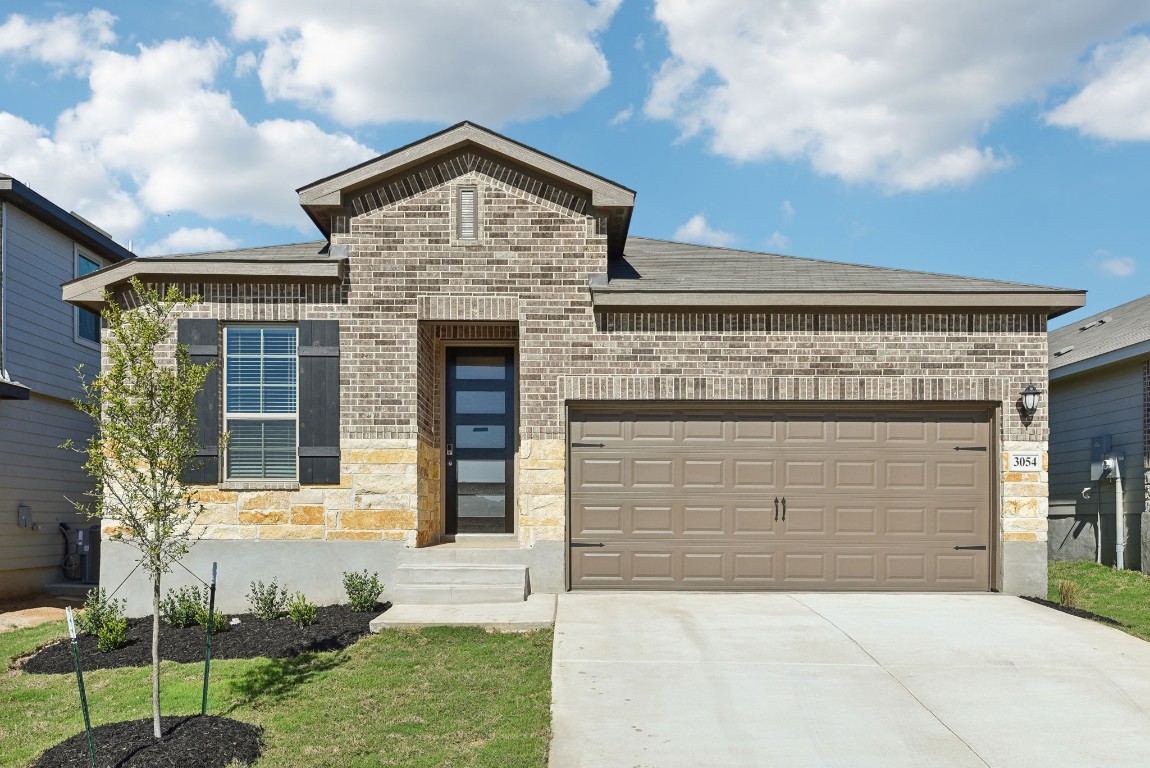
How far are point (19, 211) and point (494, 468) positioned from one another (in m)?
8.84

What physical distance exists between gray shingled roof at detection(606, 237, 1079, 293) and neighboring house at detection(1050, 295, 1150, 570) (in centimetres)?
506

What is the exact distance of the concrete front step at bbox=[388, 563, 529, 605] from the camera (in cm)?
1008

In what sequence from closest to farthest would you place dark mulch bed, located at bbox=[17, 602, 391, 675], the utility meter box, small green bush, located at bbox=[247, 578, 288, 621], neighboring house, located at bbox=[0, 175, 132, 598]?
1. dark mulch bed, located at bbox=[17, 602, 391, 675]
2. small green bush, located at bbox=[247, 578, 288, 621]
3. neighboring house, located at bbox=[0, 175, 132, 598]
4. the utility meter box

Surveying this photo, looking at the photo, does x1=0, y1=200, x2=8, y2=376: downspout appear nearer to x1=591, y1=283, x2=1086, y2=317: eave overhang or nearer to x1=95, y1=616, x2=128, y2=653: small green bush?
x1=95, y1=616, x2=128, y2=653: small green bush

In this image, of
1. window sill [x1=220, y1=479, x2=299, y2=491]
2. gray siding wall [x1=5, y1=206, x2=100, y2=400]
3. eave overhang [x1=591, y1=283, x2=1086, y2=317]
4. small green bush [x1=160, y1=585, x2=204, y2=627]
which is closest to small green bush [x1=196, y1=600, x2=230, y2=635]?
small green bush [x1=160, y1=585, x2=204, y2=627]

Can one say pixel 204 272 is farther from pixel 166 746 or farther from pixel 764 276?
pixel 764 276

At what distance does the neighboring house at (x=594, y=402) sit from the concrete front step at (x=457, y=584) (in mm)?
201

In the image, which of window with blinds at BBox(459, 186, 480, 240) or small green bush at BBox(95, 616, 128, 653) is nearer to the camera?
small green bush at BBox(95, 616, 128, 653)

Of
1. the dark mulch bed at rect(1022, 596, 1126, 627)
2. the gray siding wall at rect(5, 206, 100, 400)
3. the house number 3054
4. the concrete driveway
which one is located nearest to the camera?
the concrete driveway

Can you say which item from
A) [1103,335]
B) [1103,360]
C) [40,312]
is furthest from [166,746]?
[1103,335]

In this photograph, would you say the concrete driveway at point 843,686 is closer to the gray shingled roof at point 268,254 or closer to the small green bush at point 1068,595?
the small green bush at point 1068,595

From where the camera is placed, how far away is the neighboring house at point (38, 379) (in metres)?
14.0

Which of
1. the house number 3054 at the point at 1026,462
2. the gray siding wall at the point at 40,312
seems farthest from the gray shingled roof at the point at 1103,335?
the gray siding wall at the point at 40,312

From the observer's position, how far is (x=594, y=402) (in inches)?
434
